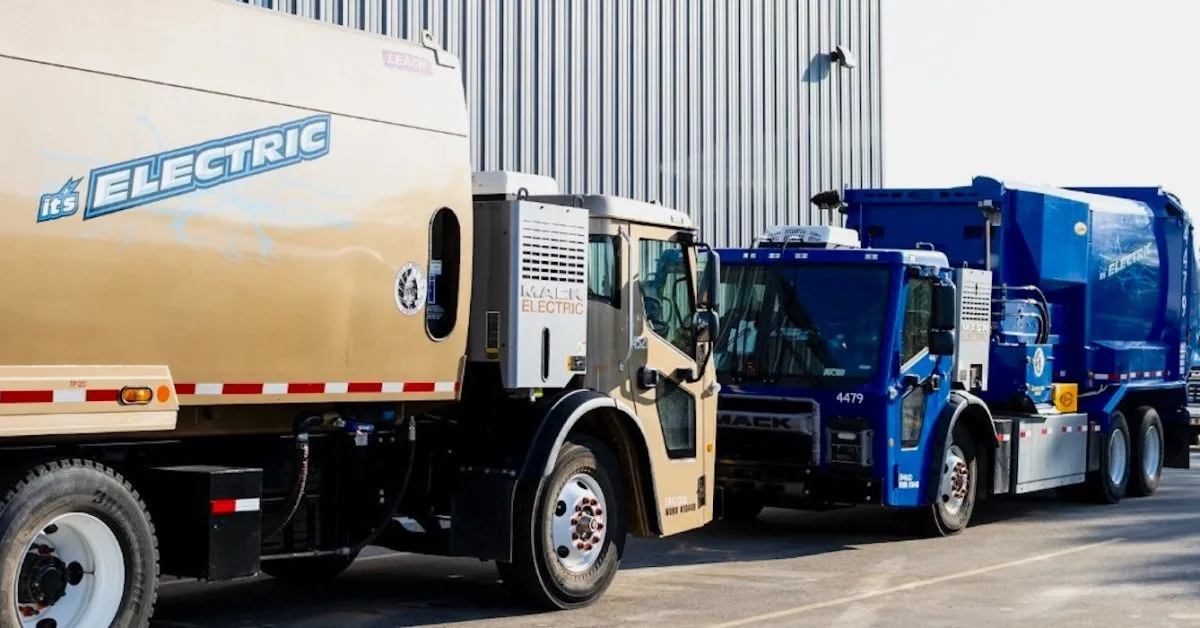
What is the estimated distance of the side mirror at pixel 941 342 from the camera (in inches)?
515

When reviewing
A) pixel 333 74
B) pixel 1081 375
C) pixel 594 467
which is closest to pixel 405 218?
pixel 333 74

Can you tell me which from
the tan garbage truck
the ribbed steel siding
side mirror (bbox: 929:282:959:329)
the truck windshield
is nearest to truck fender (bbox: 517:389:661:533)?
the tan garbage truck

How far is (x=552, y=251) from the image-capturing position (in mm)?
9688

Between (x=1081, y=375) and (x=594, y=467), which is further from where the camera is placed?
(x=1081, y=375)

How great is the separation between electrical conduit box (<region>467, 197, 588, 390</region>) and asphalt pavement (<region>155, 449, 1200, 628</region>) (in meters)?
1.48

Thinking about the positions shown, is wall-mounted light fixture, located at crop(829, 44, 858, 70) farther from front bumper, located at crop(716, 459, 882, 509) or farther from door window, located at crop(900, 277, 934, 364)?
front bumper, located at crop(716, 459, 882, 509)

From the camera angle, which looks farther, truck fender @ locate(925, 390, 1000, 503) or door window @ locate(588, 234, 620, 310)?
truck fender @ locate(925, 390, 1000, 503)

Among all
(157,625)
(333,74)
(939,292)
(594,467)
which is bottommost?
(157,625)

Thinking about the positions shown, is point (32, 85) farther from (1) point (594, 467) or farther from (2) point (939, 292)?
(2) point (939, 292)

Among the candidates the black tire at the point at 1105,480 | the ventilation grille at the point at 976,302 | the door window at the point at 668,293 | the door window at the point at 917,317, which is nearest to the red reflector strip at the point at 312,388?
the door window at the point at 668,293

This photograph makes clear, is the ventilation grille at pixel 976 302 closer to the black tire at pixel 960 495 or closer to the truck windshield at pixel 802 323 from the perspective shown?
the black tire at pixel 960 495

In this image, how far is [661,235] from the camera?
416 inches

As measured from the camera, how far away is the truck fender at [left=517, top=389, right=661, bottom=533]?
940 centimetres

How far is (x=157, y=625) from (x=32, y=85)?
10.9 feet
